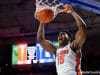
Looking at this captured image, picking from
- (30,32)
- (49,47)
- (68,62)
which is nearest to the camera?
(68,62)

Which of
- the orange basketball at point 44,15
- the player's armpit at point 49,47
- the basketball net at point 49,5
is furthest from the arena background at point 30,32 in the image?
the player's armpit at point 49,47

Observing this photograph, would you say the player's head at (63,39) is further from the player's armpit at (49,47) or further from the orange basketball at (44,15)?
the orange basketball at (44,15)

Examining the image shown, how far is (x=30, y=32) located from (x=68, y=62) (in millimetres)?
5519

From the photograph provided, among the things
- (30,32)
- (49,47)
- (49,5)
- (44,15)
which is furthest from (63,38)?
(30,32)

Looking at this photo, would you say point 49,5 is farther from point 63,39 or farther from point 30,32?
point 30,32

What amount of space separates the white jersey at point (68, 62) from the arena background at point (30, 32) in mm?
3949

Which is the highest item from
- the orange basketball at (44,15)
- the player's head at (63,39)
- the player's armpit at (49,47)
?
the orange basketball at (44,15)

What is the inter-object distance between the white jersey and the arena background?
13.0 ft

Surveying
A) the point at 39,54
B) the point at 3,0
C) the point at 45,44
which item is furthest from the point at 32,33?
the point at 45,44

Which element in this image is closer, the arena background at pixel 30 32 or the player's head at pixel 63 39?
the player's head at pixel 63 39

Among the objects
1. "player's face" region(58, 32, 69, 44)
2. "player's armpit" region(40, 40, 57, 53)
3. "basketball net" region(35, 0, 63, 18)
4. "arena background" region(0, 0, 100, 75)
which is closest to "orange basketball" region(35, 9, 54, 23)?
"basketball net" region(35, 0, 63, 18)

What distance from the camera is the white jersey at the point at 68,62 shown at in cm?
314

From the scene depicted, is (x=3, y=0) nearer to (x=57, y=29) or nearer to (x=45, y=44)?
(x=57, y=29)

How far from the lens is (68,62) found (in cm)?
316
